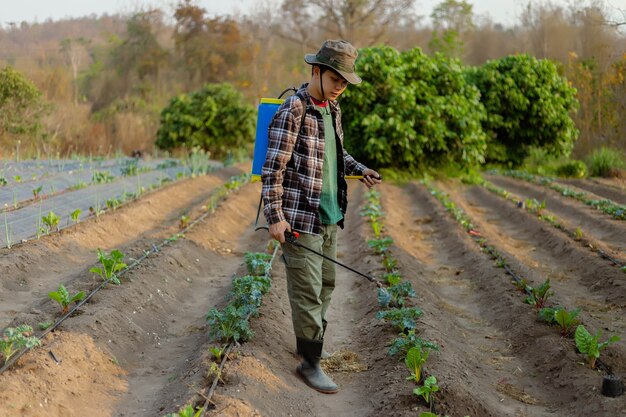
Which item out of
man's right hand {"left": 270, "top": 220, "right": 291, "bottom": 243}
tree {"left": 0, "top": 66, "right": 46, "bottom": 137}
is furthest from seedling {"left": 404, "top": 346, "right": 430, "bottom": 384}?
tree {"left": 0, "top": 66, "right": 46, "bottom": 137}

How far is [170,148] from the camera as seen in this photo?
68.8 feet

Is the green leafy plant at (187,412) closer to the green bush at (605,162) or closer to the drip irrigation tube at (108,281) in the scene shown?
the drip irrigation tube at (108,281)

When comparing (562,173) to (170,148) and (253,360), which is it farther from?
(253,360)

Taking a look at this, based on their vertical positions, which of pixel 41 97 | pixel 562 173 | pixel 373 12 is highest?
pixel 373 12

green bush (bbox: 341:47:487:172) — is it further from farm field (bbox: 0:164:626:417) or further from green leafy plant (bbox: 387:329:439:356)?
green leafy plant (bbox: 387:329:439:356)

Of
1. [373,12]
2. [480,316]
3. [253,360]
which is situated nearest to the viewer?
[253,360]

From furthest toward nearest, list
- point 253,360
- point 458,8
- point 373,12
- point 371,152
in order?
1. point 458,8
2. point 373,12
3. point 371,152
4. point 253,360

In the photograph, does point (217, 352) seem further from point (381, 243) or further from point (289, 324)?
point (381, 243)

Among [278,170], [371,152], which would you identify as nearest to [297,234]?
[278,170]

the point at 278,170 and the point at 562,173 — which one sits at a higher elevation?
the point at 278,170

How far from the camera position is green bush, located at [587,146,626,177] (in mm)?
18328

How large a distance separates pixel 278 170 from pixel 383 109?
12.0 meters

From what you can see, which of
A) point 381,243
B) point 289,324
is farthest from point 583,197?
point 289,324

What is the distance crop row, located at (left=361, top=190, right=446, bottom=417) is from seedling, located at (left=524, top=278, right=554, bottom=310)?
107cm
